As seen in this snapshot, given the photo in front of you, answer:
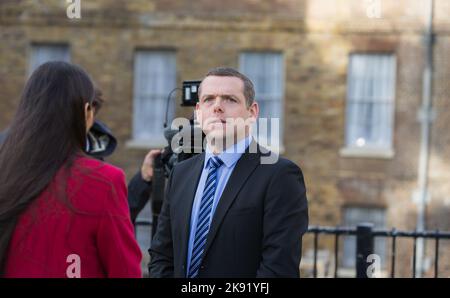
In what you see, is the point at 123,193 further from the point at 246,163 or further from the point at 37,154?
the point at 246,163

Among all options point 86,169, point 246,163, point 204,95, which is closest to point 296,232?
point 246,163

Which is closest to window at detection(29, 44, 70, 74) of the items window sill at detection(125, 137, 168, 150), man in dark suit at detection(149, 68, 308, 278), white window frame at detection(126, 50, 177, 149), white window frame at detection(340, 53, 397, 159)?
white window frame at detection(126, 50, 177, 149)

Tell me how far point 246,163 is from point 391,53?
40.8ft

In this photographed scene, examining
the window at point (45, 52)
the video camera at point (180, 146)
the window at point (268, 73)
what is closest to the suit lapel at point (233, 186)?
the video camera at point (180, 146)

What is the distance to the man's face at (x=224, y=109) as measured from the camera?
3.38 meters

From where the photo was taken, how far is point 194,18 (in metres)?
15.5

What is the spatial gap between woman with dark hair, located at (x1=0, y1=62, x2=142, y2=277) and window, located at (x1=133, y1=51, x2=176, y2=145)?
13.1 meters

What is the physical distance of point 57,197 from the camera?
2.66 meters

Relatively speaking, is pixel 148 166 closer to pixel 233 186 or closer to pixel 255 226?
pixel 233 186

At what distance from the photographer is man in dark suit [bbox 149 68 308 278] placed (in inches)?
126

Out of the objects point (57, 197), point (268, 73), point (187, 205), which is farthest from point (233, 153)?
point (268, 73)

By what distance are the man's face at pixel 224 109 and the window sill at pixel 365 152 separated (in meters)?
12.0

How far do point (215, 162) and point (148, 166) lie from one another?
1617 mm

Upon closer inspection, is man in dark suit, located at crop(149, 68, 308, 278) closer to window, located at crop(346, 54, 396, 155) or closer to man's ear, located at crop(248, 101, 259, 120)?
man's ear, located at crop(248, 101, 259, 120)
